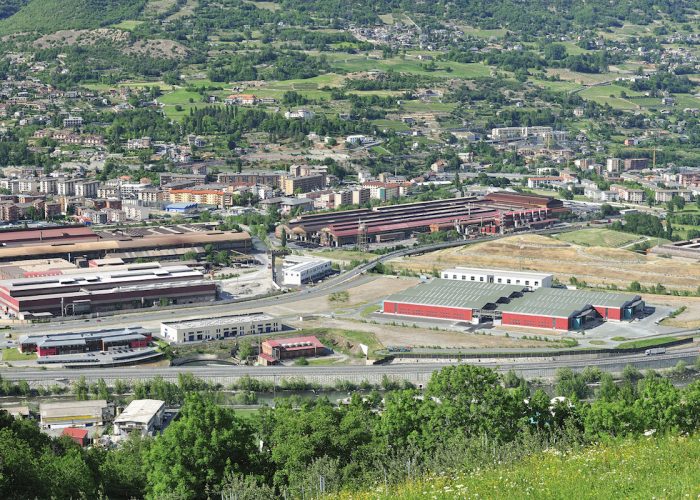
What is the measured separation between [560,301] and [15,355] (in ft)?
47.4

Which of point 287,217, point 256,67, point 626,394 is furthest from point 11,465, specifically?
point 256,67

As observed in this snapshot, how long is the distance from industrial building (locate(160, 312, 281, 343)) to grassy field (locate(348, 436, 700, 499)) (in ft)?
64.7

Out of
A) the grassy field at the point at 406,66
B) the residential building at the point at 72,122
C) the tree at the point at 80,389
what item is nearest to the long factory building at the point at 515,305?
the tree at the point at 80,389

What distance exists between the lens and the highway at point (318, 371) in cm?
2700

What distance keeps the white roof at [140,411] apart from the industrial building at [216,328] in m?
6.49

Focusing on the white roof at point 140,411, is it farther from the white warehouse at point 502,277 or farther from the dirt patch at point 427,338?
the white warehouse at point 502,277

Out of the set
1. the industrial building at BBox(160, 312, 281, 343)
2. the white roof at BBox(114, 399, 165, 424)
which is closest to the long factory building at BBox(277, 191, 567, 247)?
the industrial building at BBox(160, 312, 281, 343)

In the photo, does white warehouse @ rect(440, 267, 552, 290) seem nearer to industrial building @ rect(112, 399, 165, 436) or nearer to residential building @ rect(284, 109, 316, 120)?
industrial building @ rect(112, 399, 165, 436)

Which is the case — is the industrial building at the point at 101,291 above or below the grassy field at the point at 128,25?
below

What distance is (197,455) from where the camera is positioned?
48.6ft

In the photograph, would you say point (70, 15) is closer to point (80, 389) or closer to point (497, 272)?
point (497, 272)

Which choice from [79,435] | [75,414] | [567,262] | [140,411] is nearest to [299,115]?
[567,262]

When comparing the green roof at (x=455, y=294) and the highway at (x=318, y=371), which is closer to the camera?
the highway at (x=318, y=371)

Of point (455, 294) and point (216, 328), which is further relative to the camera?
point (455, 294)
